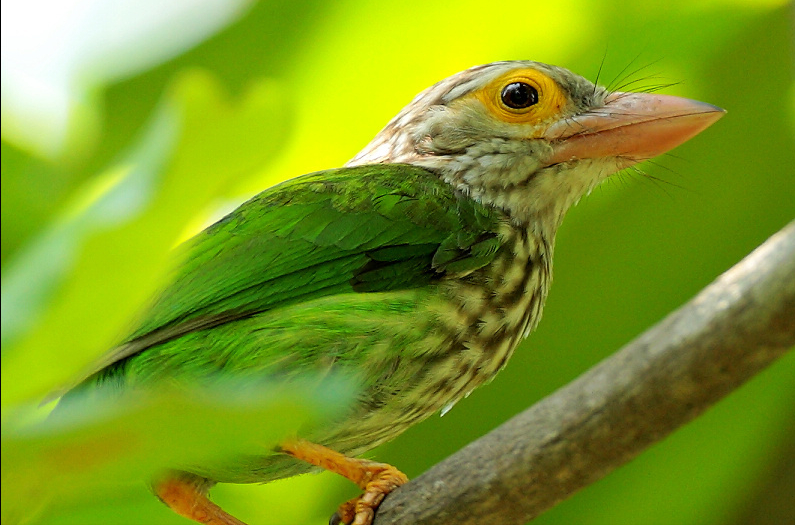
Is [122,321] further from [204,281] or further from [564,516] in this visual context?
[564,516]

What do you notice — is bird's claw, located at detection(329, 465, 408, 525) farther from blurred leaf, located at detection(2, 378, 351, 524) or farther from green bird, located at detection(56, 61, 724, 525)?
blurred leaf, located at detection(2, 378, 351, 524)

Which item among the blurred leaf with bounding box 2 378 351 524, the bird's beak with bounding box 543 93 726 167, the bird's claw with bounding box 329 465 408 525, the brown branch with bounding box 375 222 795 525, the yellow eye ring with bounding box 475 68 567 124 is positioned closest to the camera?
the blurred leaf with bounding box 2 378 351 524

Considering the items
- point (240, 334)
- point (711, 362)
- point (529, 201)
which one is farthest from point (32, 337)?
point (529, 201)

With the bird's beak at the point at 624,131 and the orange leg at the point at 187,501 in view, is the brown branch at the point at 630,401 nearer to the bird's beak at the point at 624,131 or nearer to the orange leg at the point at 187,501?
the orange leg at the point at 187,501

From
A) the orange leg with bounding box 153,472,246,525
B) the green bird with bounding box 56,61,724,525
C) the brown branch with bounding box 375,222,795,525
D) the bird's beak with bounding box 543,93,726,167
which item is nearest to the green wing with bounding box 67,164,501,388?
the green bird with bounding box 56,61,724,525

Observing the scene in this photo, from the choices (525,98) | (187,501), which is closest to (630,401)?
(187,501)
